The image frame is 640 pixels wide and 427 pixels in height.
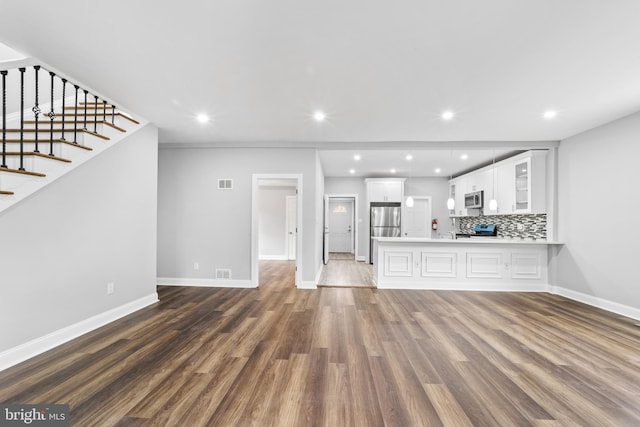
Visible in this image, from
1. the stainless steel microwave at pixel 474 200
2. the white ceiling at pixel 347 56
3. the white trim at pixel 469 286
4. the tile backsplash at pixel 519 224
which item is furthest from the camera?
the stainless steel microwave at pixel 474 200

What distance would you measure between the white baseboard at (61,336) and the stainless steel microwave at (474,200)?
6973 mm

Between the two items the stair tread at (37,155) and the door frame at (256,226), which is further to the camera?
the door frame at (256,226)

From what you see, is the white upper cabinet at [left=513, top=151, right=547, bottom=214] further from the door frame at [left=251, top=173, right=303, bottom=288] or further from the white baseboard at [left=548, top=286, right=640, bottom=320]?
the door frame at [left=251, top=173, right=303, bottom=288]

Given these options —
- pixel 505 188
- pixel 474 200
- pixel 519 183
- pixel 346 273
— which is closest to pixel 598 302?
pixel 519 183

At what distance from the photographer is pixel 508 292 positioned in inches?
191

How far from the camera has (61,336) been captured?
106 inches

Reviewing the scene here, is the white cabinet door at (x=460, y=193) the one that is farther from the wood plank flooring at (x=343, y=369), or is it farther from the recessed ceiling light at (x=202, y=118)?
the recessed ceiling light at (x=202, y=118)

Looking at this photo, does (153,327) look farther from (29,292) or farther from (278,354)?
(278,354)

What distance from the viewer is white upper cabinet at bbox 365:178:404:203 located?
8.12m

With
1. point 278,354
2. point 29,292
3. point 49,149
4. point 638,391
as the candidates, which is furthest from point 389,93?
point 29,292

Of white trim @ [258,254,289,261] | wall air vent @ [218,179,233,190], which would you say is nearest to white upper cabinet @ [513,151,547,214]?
wall air vent @ [218,179,233,190]

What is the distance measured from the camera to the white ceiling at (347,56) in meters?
1.85

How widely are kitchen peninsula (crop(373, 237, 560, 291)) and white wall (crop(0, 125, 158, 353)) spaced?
392 cm

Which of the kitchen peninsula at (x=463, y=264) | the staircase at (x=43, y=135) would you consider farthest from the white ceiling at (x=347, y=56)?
the kitchen peninsula at (x=463, y=264)
